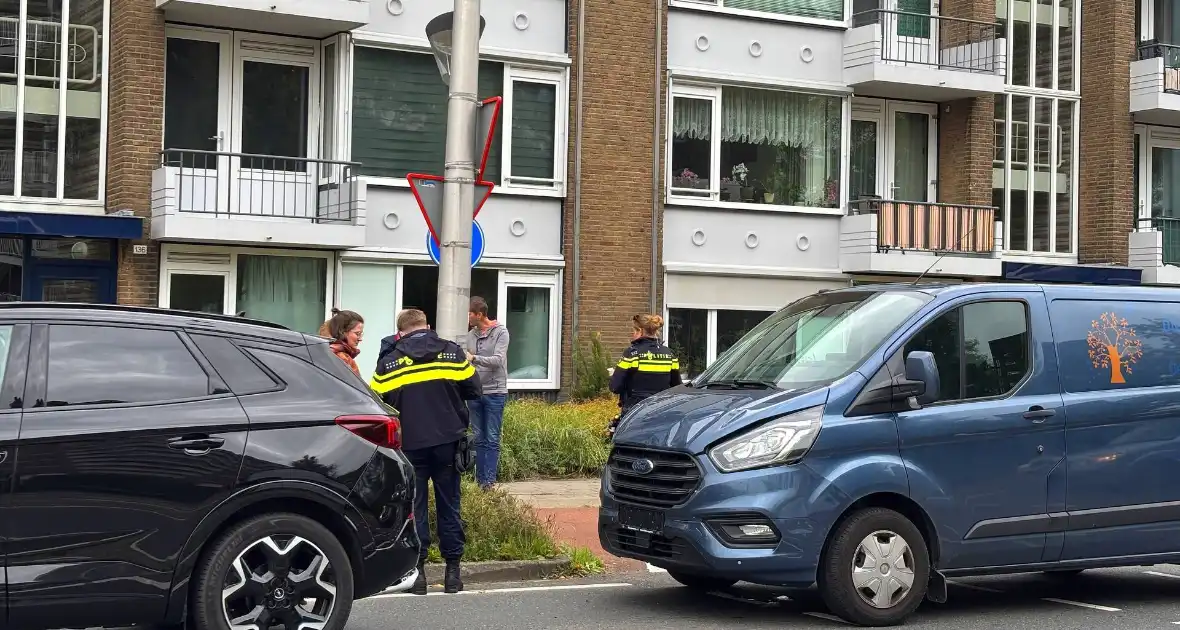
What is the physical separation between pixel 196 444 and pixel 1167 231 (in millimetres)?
22199

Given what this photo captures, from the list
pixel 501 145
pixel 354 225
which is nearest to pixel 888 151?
pixel 501 145

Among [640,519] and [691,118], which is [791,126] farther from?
[640,519]

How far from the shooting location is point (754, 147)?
2145 centimetres

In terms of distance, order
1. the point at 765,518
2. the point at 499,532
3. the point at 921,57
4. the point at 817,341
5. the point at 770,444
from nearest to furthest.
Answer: the point at 765,518
the point at 770,444
the point at 817,341
the point at 499,532
the point at 921,57

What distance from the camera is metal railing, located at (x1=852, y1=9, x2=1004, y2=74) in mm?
22203

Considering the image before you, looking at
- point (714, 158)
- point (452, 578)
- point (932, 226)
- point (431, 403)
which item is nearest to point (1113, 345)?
point (431, 403)

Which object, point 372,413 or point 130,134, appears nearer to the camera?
point 372,413

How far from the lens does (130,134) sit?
1709 centimetres

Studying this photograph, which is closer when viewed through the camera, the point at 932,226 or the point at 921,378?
the point at 921,378

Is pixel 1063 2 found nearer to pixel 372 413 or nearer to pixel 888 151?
pixel 888 151

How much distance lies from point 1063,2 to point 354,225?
13.6 metres

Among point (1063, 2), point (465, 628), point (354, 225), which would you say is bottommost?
point (465, 628)

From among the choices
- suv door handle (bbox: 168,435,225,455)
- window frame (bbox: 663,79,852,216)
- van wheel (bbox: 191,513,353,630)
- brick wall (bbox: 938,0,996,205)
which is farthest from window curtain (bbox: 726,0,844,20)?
suv door handle (bbox: 168,435,225,455)

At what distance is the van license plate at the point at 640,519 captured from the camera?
8.27 m
